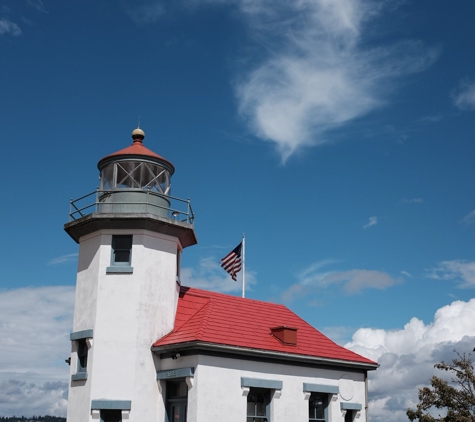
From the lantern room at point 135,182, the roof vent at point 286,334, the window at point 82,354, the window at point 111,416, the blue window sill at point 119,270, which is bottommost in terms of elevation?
the window at point 111,416

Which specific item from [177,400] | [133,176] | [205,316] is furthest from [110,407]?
[133,176]

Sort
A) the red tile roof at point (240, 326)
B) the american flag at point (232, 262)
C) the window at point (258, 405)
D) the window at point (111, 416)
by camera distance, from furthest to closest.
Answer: the american flag at point (232, 262), the window at point (258, 405), the red tile roof at point (240, 326), the window at point (111, 416)

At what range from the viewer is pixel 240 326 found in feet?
72.8

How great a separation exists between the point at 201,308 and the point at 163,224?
3.57m

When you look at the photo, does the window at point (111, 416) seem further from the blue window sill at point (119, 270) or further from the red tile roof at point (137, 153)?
the red tile roof at point (137, 153)

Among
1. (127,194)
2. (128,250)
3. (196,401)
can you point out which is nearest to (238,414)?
(196,401)

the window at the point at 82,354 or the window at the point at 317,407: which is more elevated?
the window at the point at 82,354

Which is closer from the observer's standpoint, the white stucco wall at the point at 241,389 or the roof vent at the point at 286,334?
the white stucco wall at the point at 241,389

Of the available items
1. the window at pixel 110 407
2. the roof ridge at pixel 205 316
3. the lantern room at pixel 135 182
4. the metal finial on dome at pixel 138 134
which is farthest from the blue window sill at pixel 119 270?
the metal finial on dome at pixel 138 134

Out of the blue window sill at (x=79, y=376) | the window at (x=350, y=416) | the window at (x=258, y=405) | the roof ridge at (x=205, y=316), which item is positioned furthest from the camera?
the window at (x=350, y=416)

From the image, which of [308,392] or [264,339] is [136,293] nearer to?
[264,339]

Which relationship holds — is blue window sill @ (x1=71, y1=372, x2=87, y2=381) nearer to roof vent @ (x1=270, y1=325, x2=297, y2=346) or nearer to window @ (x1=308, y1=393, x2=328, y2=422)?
roof vent @ (x1=270, y1=325, x2=297, y2=346)

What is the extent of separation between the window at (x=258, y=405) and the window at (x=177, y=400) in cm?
217

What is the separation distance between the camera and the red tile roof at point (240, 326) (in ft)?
67.5
